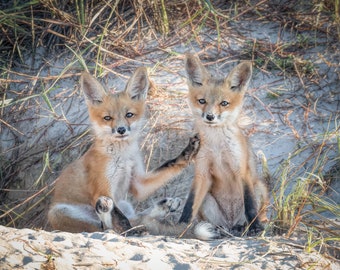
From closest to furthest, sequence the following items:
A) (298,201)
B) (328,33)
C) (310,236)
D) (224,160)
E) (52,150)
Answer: (310,236)
(298,201)
(224,160)
(52,150)
(328,33)

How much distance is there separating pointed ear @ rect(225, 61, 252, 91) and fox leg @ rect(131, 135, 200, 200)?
1.99ft

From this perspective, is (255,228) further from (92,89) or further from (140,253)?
(92,89)

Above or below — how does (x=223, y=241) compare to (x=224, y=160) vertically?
below

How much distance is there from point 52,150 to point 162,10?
7.74 feet

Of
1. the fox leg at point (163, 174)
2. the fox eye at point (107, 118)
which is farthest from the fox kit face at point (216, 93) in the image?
the fox eye at point (107, 118)

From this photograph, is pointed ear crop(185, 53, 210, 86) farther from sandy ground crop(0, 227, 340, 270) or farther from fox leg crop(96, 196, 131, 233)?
sandy ground crop(0, 227, 340, 270)

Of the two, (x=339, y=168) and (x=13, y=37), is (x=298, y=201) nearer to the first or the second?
(x=339, y=168)

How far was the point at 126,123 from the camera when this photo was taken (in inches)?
221

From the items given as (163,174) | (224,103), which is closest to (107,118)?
(163,174)

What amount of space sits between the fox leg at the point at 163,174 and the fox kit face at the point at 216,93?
0.93ft

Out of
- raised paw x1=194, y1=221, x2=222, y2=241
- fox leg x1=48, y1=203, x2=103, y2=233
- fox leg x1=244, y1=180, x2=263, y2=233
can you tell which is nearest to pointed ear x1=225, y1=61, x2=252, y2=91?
fox leg x1=244, y1=180, x2=263, y2=233

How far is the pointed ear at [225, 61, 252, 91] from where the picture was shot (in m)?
5.59

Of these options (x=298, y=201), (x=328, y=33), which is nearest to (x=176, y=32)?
(x=328, y=33)

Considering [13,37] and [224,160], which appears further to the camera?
[13,37]
